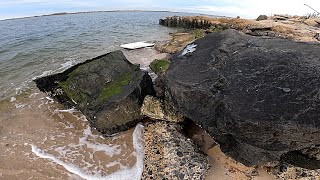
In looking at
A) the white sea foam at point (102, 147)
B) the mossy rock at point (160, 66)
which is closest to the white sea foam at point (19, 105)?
the white sea foam at point (102, 147)

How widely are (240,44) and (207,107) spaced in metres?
2.12

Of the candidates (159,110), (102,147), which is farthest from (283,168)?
(102,147)

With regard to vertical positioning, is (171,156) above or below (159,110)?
below

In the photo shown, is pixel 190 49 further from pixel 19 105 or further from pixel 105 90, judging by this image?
pixel 19 105

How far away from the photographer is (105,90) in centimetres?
703

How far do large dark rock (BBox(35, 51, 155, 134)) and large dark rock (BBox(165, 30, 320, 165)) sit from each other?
4.72 feet

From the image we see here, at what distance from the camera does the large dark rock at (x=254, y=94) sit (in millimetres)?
Result: 3889

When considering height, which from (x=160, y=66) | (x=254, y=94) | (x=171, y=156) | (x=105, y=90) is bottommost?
(x=171, y=156)

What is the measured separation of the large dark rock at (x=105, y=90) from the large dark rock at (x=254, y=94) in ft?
4.72

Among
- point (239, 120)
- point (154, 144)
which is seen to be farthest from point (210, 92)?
point (154, 144)

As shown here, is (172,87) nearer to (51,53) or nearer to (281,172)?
(281,172)

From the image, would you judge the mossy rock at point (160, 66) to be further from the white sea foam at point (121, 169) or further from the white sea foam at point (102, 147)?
the white sea foam at point (102, 147)

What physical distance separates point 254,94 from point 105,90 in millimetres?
4157

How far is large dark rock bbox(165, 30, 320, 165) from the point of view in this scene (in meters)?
3.89
